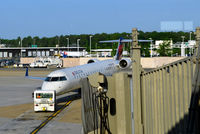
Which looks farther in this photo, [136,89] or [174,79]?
[136,89]

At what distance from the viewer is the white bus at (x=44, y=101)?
2578cm

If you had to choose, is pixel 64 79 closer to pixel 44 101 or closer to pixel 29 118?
pixel 44 101

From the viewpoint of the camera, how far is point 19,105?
2956 cm

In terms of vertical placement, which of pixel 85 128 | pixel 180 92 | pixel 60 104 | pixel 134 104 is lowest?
pixel 60 104

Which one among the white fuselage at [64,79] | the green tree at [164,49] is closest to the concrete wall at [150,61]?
the green tree at [164,49]

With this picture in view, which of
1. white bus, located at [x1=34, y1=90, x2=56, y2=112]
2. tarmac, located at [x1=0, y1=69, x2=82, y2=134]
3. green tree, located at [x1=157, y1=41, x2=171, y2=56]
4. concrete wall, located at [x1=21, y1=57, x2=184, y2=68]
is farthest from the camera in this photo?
green tree, located at [x1=157, y1=41, x2=171, y2=56]

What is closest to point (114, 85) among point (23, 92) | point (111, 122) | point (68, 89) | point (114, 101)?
point (114, 101)

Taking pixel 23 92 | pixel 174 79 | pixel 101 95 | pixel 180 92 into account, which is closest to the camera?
pixel 180 92

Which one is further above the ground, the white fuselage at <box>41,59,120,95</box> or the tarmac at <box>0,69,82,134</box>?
the white fuselage at <box>41,59,120,95</box>

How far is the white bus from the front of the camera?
25781 mm

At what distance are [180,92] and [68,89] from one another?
23019 millimetres

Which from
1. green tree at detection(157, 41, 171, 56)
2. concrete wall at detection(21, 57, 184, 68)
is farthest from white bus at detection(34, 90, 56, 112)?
green tree at detection(157, 41, 171, 56)

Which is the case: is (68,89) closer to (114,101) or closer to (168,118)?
(114,101)

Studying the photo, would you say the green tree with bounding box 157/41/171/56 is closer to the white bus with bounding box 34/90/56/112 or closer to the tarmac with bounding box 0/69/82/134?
the tarmac with bounding box 0/69/82/134
